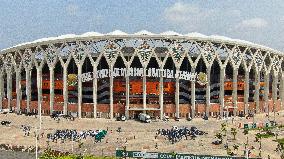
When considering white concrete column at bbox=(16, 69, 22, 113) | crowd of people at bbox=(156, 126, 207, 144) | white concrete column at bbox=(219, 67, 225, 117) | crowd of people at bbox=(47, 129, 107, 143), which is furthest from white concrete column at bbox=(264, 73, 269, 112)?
white concrete column at bbox=(16, 69, 22, 113)

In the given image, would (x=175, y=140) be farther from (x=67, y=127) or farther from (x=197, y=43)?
(x=197, y=43)

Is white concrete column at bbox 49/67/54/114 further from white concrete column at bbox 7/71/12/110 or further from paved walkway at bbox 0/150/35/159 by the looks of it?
paved walkway at bbox 0/150/35/159

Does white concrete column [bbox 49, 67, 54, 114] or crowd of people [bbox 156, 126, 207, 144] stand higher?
white concrete column [bbox 49, 67, 54, 114]

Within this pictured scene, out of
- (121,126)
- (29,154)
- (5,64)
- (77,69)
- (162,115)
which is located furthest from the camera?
(5,64)

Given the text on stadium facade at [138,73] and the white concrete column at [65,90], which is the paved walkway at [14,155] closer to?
the white concrete column at [65,90]

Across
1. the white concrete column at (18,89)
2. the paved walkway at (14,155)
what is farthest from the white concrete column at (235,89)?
the paved walkway at (14,155)

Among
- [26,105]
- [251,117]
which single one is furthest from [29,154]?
[251,117]
